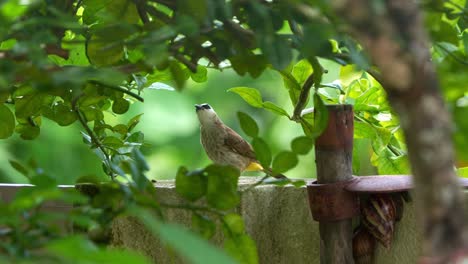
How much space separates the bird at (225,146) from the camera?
1459 millimetres

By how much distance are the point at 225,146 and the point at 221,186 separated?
3.26ft

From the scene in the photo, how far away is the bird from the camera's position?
1.46 meters

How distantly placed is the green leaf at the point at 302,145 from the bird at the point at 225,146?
86cm

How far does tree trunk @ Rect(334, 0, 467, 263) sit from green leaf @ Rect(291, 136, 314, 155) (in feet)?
0.73

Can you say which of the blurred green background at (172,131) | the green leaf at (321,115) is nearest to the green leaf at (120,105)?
the green leaf at (321,115)

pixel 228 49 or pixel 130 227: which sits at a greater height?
pixel 228 49

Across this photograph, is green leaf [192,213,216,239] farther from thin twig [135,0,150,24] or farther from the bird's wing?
the bird's wing

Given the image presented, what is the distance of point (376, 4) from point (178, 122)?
84.9 inches

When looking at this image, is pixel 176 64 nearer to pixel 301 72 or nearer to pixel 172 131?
pixel 301 72

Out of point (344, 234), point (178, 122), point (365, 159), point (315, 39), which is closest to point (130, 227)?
point (344, 234)

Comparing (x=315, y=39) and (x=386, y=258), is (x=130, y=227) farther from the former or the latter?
(x=315, y=39)

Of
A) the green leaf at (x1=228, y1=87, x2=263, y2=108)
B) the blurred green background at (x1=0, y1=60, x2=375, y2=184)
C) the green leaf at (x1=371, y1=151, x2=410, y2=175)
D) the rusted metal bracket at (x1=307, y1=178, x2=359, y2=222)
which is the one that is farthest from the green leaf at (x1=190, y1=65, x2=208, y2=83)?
the blurred green background at (x1=0, y1=60, x2=375, y2=184)

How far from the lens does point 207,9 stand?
45 centimetres

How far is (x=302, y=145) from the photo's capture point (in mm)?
540
